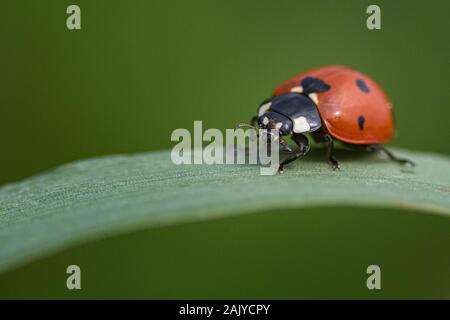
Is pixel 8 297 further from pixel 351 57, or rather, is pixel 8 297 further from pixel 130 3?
pixel 351 57

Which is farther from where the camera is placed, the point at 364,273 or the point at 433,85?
the point at 433,85

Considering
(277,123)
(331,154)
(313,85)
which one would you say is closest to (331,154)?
(331,154)

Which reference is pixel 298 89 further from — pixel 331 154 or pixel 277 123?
pixel 331 154

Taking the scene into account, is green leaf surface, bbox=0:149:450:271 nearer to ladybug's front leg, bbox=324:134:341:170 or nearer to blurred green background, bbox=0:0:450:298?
ladybug's front leg, bbox=324:134:341:170

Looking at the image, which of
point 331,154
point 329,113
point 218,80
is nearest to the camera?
point 331,154

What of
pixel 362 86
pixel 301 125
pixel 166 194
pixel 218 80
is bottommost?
pixel 166 194
